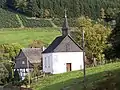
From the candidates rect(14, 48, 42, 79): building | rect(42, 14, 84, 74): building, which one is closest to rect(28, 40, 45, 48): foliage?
rect(14, 48, 42, 79): building

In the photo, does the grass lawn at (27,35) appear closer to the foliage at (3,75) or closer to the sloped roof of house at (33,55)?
the sloped roof of house at (33,55)

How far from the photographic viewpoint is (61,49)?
3095 inches

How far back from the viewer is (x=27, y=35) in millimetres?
142375

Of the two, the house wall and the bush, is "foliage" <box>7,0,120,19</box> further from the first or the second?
the house wall

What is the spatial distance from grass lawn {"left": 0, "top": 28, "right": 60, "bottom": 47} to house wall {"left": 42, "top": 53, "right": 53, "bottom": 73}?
49.5m

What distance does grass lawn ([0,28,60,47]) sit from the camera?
136m

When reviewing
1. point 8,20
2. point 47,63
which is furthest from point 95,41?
point 8,20

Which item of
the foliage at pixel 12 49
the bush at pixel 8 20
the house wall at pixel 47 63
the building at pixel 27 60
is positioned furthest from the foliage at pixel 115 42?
the bush at pixel 8 20

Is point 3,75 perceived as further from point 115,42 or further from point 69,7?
point 69,7

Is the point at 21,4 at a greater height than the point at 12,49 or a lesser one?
greater

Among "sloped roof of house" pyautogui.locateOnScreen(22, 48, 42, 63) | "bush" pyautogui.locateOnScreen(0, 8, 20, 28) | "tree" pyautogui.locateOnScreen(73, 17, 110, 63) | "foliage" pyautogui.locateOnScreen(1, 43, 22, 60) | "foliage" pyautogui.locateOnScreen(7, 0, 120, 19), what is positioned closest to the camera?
"tree" pyautogui.locateOnScreen(73, 17, 110, 63)

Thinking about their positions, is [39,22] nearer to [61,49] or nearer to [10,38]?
[10,38]

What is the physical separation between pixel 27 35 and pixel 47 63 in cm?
6205

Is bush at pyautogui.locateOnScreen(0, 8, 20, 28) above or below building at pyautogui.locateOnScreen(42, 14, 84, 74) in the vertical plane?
above
